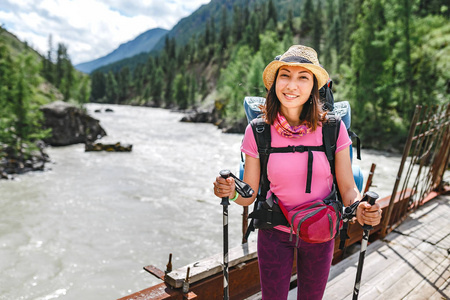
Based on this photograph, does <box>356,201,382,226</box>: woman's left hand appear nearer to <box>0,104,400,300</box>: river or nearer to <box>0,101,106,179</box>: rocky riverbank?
<box>0,104,400,300</box>: river

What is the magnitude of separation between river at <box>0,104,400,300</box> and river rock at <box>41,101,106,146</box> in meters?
4.18

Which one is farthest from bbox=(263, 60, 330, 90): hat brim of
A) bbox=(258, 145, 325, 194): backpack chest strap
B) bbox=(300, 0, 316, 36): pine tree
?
bbox=(300, 0, 316, 36): pine tree

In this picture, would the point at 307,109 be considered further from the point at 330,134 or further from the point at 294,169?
the point at 294,169

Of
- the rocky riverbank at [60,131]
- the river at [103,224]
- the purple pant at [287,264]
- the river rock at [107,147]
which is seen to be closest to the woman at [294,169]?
the purple pant at [287,264]

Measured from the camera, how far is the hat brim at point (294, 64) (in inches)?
73.4

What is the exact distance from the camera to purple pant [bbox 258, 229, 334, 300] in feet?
6.40

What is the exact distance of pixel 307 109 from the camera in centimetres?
198

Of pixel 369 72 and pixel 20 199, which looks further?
pixel 369 72

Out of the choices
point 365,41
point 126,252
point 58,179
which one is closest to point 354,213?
point 126,252

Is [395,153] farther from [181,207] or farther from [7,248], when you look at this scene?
[7,248]

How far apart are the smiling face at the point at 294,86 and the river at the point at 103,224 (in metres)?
6.11

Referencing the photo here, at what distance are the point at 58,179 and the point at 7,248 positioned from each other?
596 cm

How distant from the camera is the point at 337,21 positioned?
223 feet

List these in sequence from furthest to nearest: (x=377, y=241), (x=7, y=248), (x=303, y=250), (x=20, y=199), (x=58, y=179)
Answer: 1. (x=58, y=179)
2. (x=20, y=199)
3. (x=7, y=248)
4. (x=377, y=241)
5. (x=303, y=250)
